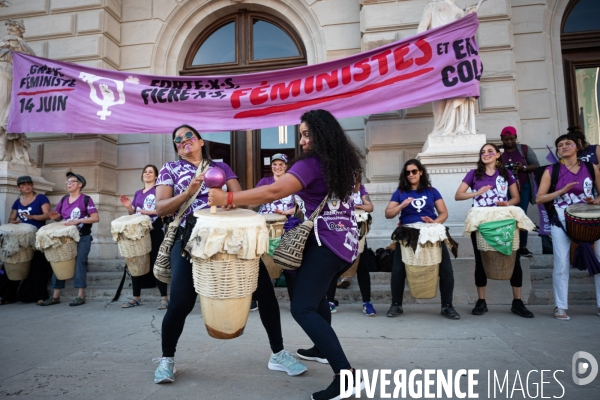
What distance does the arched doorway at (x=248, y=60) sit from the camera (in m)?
9.34

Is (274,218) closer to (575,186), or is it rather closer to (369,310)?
(369,310)

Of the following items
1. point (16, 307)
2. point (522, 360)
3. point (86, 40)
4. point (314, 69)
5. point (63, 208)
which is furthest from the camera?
point (86, 40)

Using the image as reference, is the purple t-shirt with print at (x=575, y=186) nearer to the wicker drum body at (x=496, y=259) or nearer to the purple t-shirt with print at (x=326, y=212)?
the wicker drum body at (x=496, y=259)

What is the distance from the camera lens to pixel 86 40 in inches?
355

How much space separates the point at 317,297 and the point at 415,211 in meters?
2.73

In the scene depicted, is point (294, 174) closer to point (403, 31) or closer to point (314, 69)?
Answer: point (314, 69)

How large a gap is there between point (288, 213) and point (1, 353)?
3339 millimetres

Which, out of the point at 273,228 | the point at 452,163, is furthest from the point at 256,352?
the point at 452,163

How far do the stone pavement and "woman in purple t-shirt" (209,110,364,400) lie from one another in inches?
19.1

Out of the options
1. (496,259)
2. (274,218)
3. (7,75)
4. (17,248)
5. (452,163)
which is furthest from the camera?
(7,75)

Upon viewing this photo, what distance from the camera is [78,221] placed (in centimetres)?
624

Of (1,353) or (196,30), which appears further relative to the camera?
(196,30)

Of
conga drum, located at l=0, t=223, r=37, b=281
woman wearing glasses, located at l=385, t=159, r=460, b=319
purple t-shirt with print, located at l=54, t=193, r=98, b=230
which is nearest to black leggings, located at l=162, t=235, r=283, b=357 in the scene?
woman wearing glasses, located at l=385, t=159, r=460, b=319

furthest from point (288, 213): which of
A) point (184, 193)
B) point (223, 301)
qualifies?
point (223, 301)
